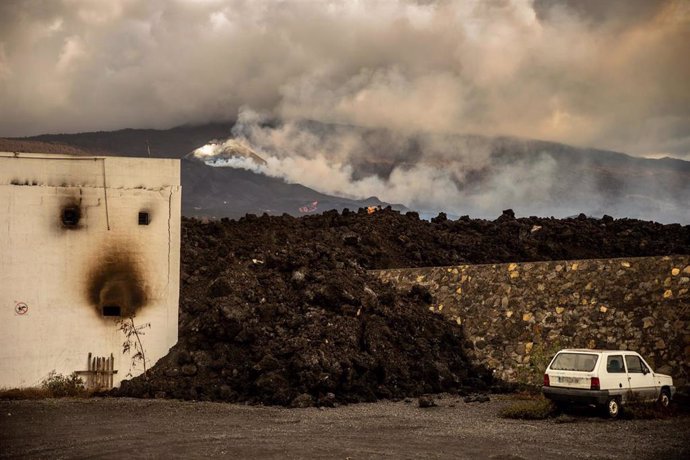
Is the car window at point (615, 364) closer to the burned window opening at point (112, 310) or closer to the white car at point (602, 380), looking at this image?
the white car at point (602, 380)

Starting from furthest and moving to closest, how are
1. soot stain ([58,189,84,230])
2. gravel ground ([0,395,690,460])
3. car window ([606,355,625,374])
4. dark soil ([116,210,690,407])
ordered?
soot stain ([58,189,84,230]) → dark soil ([116,210,690,407]) → car window ([606,355,625,374]) → gravel ground ([0,395,690,460])

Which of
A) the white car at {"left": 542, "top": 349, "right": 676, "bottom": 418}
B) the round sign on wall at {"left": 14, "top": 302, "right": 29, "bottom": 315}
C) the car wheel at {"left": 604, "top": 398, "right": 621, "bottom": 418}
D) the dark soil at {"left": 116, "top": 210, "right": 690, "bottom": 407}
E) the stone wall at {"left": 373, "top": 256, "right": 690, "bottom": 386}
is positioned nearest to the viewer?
the white car at {"left": 542, "top": 349, "right": 676, "bottom": 418}

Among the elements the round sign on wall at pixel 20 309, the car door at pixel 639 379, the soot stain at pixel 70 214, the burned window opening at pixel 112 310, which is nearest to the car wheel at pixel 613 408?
the car door at pixel 639 379

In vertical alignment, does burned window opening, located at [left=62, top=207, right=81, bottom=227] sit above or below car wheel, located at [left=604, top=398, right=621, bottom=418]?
above

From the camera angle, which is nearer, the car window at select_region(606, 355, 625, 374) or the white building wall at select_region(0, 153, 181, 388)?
the car window at select_region(606, 355, 625, 374)

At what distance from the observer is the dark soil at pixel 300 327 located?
20812 millimetres

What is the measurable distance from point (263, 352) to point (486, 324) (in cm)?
696

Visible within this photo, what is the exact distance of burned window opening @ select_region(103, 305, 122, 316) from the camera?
22016mm

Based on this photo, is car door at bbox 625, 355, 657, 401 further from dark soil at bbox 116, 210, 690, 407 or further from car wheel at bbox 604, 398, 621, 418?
dark soil at bbox 116, 210, 690, 407

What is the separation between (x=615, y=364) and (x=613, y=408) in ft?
3.11

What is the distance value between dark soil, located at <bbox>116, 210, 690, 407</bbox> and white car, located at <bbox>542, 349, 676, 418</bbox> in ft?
16.9

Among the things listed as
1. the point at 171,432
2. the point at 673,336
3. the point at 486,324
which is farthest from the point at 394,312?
the point at 171,432

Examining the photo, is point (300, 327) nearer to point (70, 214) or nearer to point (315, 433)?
point (315, 433)

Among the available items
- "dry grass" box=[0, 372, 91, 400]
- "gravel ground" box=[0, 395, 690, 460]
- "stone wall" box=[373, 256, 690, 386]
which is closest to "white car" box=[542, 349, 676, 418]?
"gravel ground" box=[0, 395, 690, 460]
